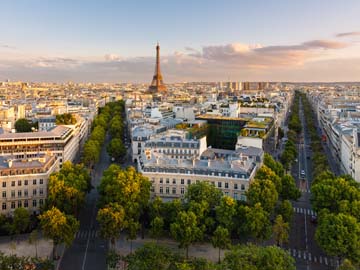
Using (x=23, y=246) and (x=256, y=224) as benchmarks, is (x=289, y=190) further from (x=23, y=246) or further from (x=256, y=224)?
(x=23, y=246)

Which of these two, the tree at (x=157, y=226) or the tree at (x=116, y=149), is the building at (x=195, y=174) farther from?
the tree at (x=116, y=149)

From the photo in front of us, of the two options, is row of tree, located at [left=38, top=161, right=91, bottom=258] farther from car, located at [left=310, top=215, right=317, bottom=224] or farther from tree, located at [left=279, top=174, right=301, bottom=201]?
car, located at [left=310, top=215, right=317, bottom=224]

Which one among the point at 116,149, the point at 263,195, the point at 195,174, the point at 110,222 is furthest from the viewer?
the point at 116,149

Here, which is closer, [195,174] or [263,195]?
[263,195]

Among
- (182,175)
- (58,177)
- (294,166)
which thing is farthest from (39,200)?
(294,166)

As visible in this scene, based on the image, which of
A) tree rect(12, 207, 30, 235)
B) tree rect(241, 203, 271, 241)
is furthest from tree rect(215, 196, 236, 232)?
tree rect(12, 207, 30, 235)

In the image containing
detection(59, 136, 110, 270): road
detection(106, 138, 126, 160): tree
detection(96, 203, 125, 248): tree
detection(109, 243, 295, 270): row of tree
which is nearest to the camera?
detection(109, 243, 295, 270): row of tree

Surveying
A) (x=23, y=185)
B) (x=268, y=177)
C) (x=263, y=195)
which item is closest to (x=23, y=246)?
(x=23, y=185)
